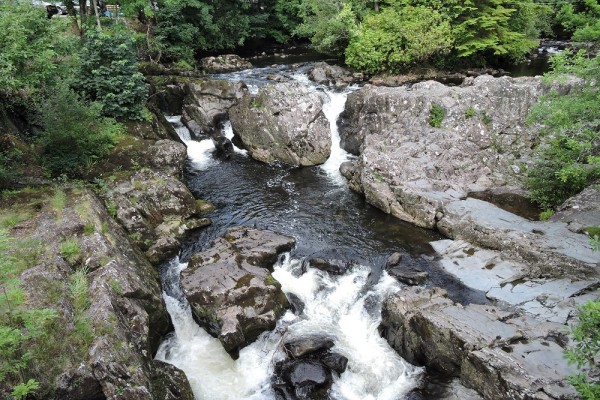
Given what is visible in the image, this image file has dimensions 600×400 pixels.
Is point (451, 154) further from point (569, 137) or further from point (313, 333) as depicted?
point (313, 333)

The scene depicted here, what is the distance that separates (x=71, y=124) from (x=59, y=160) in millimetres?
1542

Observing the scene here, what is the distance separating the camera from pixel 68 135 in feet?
52.5

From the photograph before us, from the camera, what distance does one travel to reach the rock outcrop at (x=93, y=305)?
8.44 m

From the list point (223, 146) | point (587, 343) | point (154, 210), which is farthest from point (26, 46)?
point (587, 343)

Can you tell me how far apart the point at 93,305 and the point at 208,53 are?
3068cm

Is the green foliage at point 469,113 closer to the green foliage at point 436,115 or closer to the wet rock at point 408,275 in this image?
the green foliage at point 436,115

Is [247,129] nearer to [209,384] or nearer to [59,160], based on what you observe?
[59,160]

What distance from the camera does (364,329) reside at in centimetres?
1246

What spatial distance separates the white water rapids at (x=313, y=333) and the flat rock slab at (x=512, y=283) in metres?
2.53

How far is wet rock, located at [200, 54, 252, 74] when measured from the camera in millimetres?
32031

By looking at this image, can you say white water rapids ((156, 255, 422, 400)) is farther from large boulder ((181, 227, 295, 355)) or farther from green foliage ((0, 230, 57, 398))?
green foliage ((0, 230, 57, 398))

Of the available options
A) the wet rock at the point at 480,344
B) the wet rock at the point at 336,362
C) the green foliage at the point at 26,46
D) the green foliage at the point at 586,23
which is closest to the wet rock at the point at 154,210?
the green foliage at the point at 26,46

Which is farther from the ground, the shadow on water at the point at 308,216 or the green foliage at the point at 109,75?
the green foliage at the point at 109,75

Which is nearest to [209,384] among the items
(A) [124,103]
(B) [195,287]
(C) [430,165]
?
(B) [195,287]
